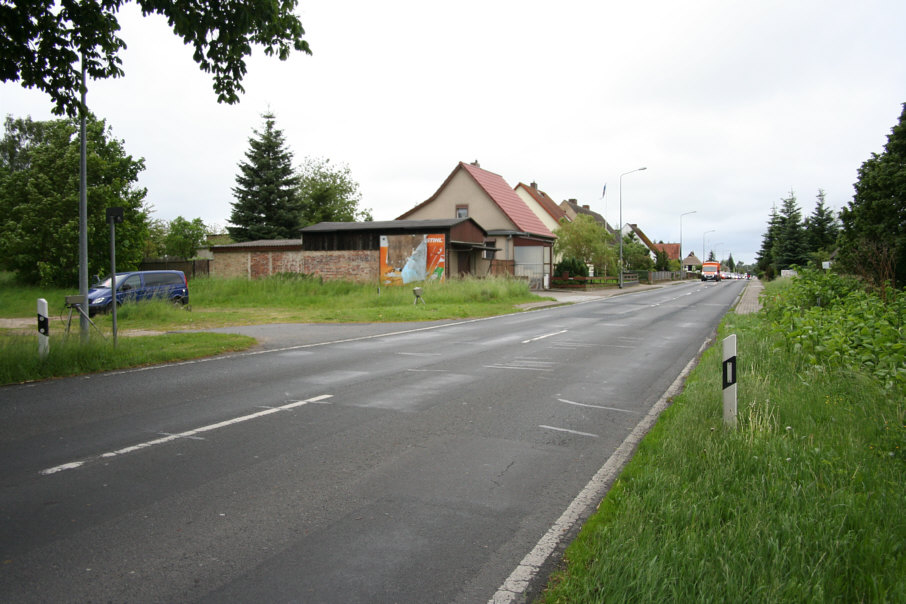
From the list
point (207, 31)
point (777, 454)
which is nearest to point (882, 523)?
point (777, 454)

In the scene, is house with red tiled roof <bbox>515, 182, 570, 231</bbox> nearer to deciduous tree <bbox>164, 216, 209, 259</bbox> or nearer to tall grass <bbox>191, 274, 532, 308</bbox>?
deciduous tree <bbox>164, 216, 209, 259</bbox>

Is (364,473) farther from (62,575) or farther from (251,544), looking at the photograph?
(62,575)

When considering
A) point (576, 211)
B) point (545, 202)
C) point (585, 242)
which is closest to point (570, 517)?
point (585, 242)

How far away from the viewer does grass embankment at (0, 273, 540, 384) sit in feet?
32.8

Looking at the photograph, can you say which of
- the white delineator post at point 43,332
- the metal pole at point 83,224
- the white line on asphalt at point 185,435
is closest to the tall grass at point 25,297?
the metal pole at point 83,224

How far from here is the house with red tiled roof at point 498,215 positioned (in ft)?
150

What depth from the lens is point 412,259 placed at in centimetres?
3434

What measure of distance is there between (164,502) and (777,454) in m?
4.69

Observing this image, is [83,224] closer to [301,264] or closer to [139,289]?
[139,289]

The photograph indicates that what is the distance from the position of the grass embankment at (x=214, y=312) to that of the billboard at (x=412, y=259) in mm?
3000

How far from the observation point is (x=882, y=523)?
11.8 ft

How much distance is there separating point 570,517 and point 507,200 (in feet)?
159

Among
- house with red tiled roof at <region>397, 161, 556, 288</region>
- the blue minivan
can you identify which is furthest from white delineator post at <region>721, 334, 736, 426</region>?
house with red tiled roof at <region>397, 161, 556, 288</region>

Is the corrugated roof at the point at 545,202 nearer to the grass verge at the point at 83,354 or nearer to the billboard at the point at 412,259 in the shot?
the billboard at the point at 412,259
